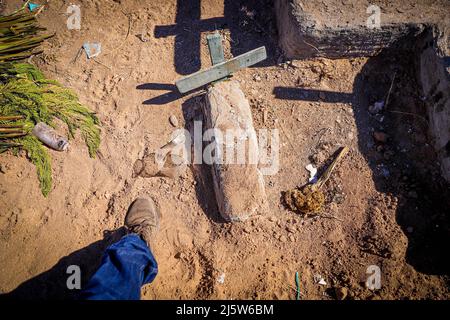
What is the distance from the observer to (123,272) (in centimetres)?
240

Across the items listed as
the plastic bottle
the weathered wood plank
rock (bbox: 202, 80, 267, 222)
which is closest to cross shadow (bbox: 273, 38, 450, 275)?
the weathered wood plank

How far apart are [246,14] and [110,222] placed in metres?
3.34

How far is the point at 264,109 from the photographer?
11.4 ft

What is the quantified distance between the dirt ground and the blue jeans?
0.42 m

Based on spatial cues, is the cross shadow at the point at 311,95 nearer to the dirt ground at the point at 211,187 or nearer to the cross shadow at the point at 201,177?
the dirt ground at the point at 211,187

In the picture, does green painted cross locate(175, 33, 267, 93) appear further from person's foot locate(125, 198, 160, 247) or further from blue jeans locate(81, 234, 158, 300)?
blue jeans locate(81, 234, 158, 300)

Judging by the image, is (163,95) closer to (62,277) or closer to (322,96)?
(322,96)

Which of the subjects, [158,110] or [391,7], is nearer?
[391,7]

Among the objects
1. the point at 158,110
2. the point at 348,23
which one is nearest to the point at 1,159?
the point at 158,110


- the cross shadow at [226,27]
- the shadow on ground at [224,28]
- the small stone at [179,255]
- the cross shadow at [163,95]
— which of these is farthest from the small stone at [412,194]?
the cross shadow at [163,95]

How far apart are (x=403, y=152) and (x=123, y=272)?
3291mm

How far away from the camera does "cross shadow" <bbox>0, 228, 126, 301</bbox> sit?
10.0 feet

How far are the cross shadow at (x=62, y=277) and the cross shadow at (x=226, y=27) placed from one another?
2.45m
